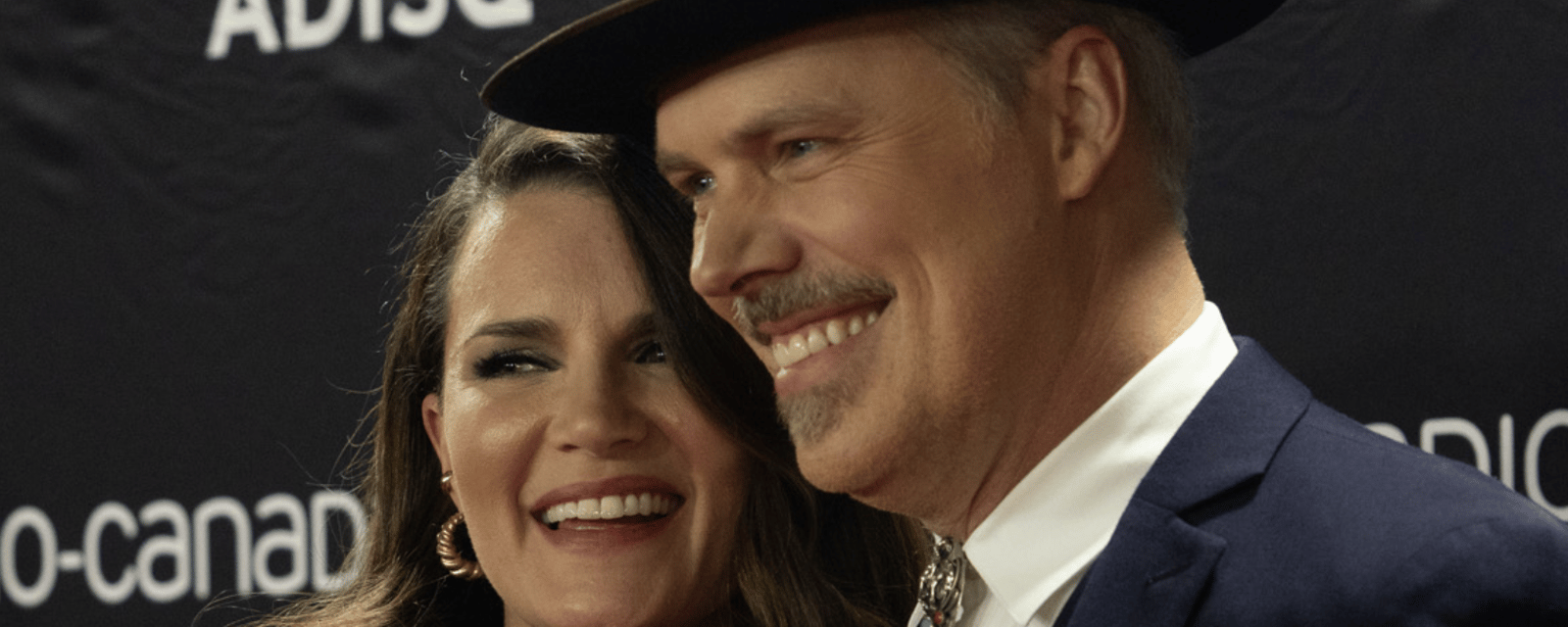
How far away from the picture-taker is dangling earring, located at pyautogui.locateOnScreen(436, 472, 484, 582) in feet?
6.75

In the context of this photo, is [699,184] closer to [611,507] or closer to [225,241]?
[611,507]

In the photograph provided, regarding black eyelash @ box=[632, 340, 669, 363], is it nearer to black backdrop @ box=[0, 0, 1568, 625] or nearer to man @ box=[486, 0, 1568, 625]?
man @ box=[486, 0, 1568, 625]

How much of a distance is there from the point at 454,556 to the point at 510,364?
1.11 feet

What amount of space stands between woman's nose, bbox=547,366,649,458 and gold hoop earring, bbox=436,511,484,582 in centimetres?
36

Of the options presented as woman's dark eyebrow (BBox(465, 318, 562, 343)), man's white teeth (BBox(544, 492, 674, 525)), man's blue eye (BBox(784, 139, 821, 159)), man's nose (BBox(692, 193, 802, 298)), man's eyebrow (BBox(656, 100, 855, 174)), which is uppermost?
man's eyebrow (BBox(656, 100, 855, 174))

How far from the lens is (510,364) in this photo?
6.14 ft

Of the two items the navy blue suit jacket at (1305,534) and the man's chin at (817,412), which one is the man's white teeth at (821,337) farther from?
the navy blue suit jacket at (1305,534)

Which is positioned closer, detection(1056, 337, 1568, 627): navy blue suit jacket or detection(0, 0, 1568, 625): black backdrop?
detection(1056, 337, 1568, 627): navy blue suit jacket

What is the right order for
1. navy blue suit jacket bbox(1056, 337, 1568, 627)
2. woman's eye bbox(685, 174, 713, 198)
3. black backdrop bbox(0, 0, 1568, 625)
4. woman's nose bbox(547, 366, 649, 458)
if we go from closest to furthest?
navy blue suit jacket bbox(1056, 337, 1568, 627) < woman's eye bbox(685, 174, 713, 198) < woman's nose bbox(547, 366, 649, 458) < black backdrop bbox(0, 0, 1568, 625)

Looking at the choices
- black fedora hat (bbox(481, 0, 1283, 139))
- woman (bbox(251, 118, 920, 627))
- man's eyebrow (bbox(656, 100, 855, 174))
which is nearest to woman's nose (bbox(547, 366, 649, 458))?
woman (bbox(251, 118, 920, 627))

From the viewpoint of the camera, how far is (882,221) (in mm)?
1263

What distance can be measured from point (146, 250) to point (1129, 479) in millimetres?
1879

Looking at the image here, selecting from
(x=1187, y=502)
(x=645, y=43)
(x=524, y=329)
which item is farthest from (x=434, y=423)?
(x=1187, y=502)

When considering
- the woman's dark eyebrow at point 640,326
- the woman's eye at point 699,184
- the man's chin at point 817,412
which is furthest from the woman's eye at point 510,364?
the man's chin at point 817,412
